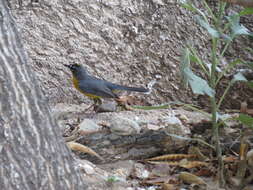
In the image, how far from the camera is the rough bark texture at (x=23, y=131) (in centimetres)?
261

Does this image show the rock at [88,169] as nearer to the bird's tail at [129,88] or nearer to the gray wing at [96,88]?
the gray wing at [96,88]

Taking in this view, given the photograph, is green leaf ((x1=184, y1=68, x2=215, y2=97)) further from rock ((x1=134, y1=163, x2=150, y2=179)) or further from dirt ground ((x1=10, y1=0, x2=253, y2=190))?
dirt ground ((x1=10, y1=0, x2=253, y2=190))

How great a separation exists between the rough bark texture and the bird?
2436 mm

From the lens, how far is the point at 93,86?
211 inches

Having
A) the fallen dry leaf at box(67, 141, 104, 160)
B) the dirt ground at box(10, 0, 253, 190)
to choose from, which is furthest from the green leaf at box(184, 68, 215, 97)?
the dirt ground at box(10, 0, 253, 190)

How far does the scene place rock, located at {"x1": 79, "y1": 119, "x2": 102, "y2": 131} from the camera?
473 centimetres

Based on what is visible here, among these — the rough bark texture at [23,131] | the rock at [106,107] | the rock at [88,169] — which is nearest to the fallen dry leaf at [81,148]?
the rock at [88,169]

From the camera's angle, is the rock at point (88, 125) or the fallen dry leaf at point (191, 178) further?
the rock at point (88, 125)

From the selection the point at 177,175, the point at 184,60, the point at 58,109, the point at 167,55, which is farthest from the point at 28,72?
the point at 167,55

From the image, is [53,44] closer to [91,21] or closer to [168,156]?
[91,21]

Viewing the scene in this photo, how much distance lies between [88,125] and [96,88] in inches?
25.8

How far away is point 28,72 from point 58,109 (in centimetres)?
255

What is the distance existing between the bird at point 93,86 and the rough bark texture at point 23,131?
2.44m

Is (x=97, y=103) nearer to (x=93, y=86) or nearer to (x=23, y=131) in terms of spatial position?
(x=93, y=86)
